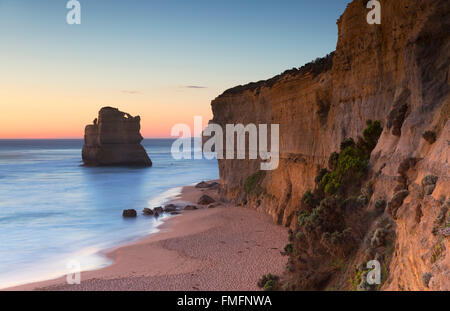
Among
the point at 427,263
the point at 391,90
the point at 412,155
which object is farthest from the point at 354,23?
the point at 427,263

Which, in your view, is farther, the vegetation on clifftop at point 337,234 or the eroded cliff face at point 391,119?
the vegetation on clifftop at point 337,234

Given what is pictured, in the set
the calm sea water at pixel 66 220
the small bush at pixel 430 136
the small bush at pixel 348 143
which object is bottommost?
the calm sea water at pixel 66 220

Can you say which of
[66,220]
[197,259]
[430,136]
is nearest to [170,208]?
[66,220]

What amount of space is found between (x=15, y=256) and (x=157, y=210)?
39.8 ft

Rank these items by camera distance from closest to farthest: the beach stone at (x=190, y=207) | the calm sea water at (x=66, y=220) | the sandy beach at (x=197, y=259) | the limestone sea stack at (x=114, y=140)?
the sandy beach at (x=197, y=259) → the calm sea water at (x=66, y=220) → the beach stone at (x=190, y=207) → the limestone sea stack at (x=114, y=140)

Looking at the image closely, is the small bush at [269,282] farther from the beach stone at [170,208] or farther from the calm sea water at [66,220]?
the beach stone at [170,208]

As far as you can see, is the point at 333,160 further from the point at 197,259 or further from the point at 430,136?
the point at 197,259

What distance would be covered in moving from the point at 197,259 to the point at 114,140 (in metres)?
62.2

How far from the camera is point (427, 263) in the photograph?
6.60 meters

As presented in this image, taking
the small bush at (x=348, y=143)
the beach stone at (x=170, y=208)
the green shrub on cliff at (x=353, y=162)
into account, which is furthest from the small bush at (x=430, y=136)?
the beach stone at (x=170, y=208)

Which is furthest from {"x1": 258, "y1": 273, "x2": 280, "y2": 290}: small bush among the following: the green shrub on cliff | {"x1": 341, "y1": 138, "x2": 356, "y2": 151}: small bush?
{"x1": 341, "y1": 138, "x2": 356, "y2": 151}: small bush

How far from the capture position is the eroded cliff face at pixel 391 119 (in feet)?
24.5

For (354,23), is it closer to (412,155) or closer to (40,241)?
(412,155)

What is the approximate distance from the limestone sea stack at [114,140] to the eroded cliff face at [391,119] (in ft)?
170
